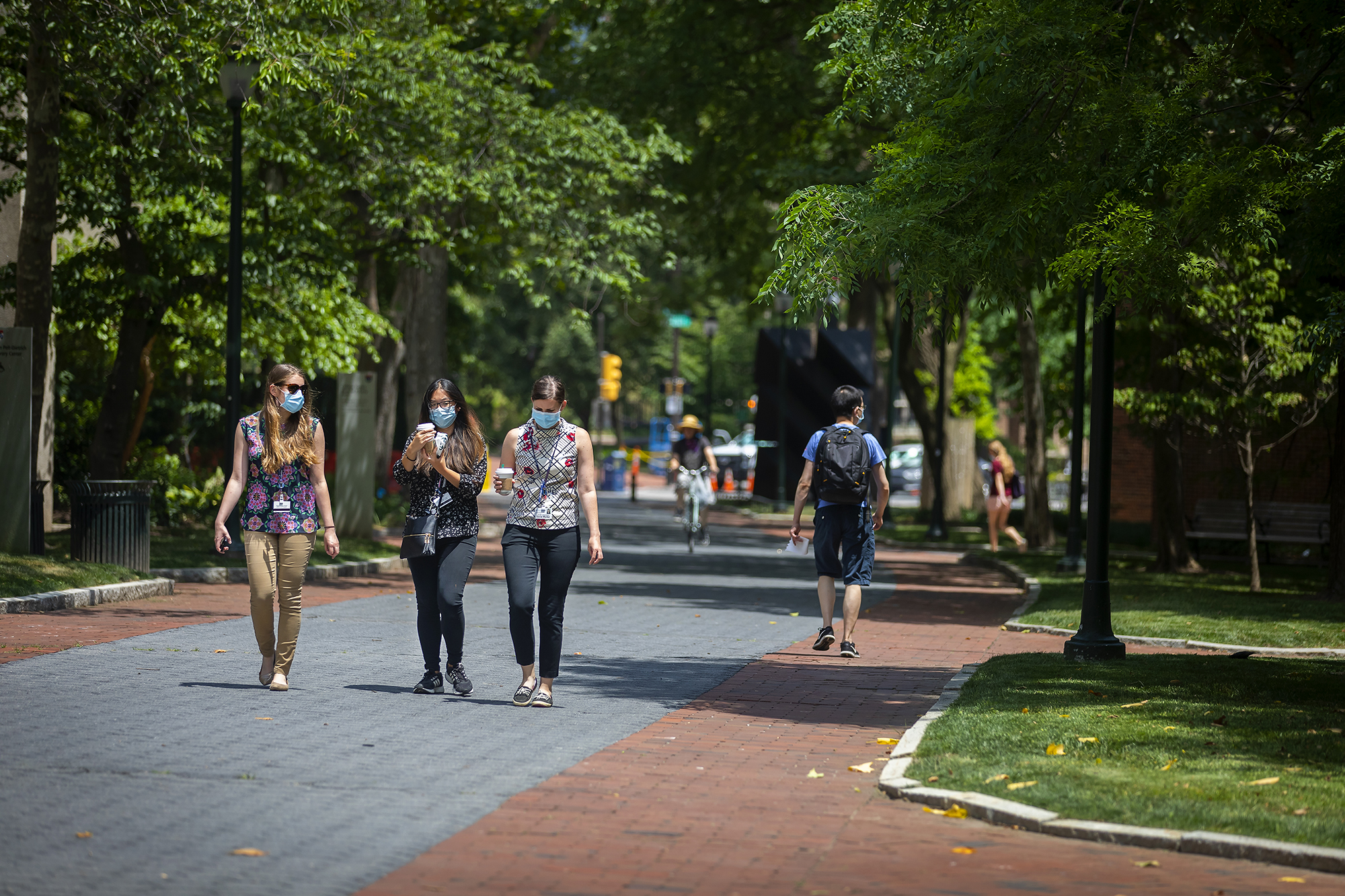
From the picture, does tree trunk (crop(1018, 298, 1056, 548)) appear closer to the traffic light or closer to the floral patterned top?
the floral patterned top

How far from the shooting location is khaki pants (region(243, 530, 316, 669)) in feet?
27.6

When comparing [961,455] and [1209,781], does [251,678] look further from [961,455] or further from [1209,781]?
[961,455]

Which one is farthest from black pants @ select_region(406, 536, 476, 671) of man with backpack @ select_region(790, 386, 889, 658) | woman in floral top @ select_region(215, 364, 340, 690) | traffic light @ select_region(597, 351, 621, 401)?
traffic light @ select_region(597, 351, 621, 401)

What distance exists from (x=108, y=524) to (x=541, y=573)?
7.61 meters

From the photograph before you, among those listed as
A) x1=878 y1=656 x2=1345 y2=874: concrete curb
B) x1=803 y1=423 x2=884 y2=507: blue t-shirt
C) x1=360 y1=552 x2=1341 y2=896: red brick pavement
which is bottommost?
x1=360 y1=552 x2=1341 y2=896: red brick pavement

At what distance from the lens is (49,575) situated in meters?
13.2

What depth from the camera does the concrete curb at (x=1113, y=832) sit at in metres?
5.34

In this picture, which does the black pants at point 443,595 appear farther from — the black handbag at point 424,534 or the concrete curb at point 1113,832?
the concrete curb at point 1113,832

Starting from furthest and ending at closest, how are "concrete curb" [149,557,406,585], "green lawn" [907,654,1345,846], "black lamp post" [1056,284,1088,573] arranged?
"black lamp post" [1056,284,1088,573], "concrete curb" [149,557,406,585], "green lawn" [907,654,1345,846]

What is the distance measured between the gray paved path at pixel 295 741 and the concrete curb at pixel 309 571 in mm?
3008

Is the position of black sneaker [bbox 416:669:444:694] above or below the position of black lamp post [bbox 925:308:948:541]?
below

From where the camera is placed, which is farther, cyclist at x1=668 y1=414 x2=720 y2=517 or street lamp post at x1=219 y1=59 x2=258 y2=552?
cyclist at x1=668 y1=414 x2=720 y2=517

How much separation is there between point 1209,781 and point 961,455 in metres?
28.2

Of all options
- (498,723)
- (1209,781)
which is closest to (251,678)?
(498,723)
